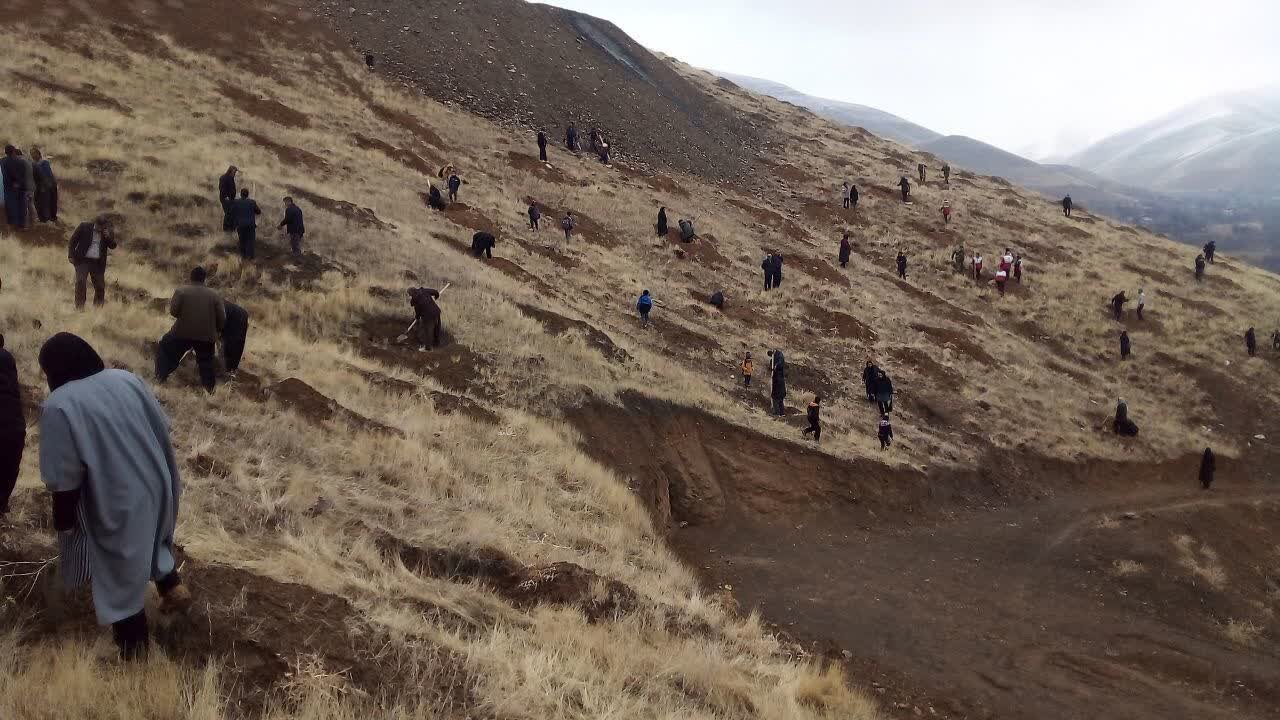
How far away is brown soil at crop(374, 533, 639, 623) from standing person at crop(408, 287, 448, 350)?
27.5 feet

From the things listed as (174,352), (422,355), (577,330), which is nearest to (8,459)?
(174,352)

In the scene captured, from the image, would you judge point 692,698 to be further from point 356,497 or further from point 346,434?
point 346,434

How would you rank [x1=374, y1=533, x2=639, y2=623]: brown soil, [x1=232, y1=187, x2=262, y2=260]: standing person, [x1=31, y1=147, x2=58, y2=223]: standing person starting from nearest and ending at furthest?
[x1=374, y1=533, x2=639, y2=623]: brown soil < [x1=31, y1=147, x2=58, y2=223]: standing person < [x1=232, y1=187, x2=262, y2=260]: standing person

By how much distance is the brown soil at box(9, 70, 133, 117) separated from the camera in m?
24.5

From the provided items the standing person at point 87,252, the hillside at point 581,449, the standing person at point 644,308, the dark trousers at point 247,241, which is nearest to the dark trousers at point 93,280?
the standing person at point 87,252

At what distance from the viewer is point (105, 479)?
3.86m

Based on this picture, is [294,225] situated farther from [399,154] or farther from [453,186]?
[399,154]

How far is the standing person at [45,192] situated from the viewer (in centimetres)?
1482

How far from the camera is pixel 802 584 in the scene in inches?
479

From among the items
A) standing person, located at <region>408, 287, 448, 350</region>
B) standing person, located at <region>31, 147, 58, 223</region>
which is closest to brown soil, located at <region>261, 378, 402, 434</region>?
standing person, located at <region>408, 287, 448, 350</region>

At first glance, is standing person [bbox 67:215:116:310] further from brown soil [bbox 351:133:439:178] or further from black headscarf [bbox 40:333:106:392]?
brown soil [bbox 351:133:439:178]

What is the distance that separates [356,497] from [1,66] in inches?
1096

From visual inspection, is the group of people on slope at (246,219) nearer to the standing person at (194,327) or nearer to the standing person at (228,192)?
the standing person at (228,192)

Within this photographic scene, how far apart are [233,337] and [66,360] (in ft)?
23.9
